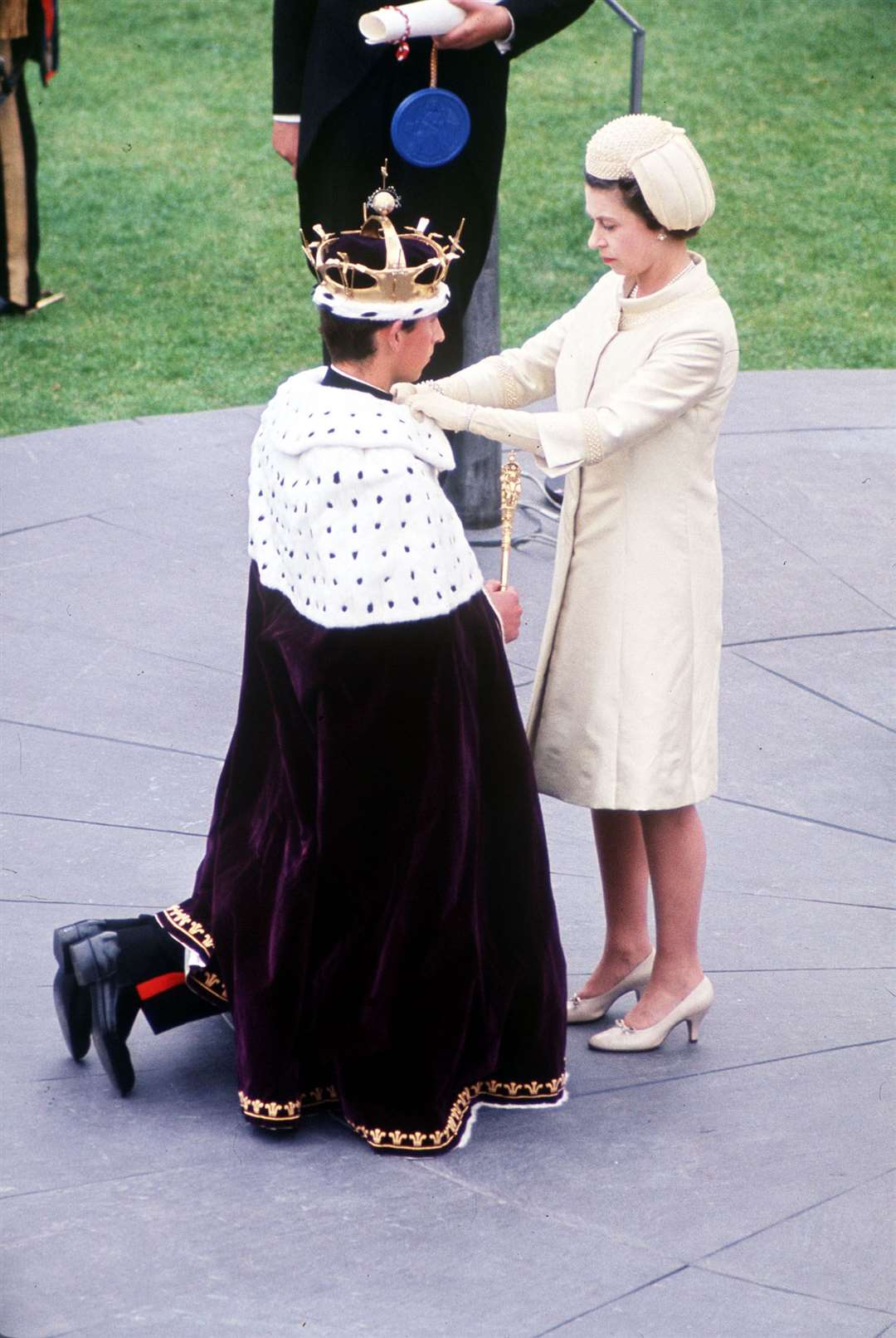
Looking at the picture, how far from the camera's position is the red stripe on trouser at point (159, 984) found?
12.2 ft

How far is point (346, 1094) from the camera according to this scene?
359 cm

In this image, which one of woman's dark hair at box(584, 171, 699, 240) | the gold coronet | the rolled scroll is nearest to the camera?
the gold coronet

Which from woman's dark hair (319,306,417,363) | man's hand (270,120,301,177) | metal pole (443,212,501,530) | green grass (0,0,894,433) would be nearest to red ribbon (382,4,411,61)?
green grass (0,0,894,433)

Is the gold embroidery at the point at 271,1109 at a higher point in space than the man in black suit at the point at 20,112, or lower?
lower

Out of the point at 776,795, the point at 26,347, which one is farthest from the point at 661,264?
the point at 26,347

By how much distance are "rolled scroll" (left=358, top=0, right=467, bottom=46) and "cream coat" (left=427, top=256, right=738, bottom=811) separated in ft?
6.24

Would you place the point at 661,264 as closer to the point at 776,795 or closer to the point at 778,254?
the point at 776,795

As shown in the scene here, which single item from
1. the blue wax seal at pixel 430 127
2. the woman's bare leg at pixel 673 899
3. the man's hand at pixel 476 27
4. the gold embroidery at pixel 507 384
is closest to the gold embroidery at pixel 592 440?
the gold embroidery at pixel 507 384

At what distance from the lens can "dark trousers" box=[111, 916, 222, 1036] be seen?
12.1 ft

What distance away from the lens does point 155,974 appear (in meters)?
3.72

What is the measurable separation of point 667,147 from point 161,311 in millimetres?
6674

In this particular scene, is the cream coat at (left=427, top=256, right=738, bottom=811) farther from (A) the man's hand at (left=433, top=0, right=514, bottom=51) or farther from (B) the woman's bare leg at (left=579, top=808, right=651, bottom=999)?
(A) the man's hand at (left=433, top=0, right=514, bottom=51)

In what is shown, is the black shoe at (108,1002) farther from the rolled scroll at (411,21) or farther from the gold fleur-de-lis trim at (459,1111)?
the rolled scroll at (411,21)

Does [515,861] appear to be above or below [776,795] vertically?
above
